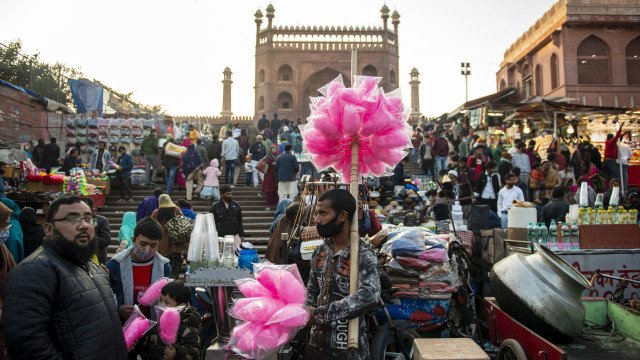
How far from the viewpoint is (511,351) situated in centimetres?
458

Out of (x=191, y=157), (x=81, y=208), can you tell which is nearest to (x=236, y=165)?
(x=191, y=157)

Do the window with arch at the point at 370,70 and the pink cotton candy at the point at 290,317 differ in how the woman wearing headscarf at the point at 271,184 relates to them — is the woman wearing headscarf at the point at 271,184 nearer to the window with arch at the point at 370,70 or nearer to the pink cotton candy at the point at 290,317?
the pink cotton candy at the point at 290,317

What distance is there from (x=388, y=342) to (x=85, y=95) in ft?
64.8

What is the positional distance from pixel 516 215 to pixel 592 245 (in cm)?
111

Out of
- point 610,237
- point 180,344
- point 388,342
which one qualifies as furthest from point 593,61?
point 180,344

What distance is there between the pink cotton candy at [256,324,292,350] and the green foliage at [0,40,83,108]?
57.5 ft

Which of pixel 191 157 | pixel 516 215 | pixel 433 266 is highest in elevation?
pixel 191 157

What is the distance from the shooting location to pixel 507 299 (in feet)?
16.1

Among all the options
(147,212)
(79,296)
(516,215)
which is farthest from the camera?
(147,212)

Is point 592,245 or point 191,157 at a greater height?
point 191,157

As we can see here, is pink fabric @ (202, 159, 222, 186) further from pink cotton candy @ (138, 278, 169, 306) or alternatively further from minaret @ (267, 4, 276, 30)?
minaret @ (267, 4, 276, 30)

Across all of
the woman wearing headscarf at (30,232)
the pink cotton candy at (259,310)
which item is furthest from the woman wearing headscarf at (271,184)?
the pink cotton candy at (259,310)

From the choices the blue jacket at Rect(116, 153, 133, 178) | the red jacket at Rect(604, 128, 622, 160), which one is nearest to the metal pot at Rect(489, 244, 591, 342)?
the red jacket at Rect(604, 128, 622, 160)

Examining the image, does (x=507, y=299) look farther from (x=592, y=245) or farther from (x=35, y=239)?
(x=35, y=239)
